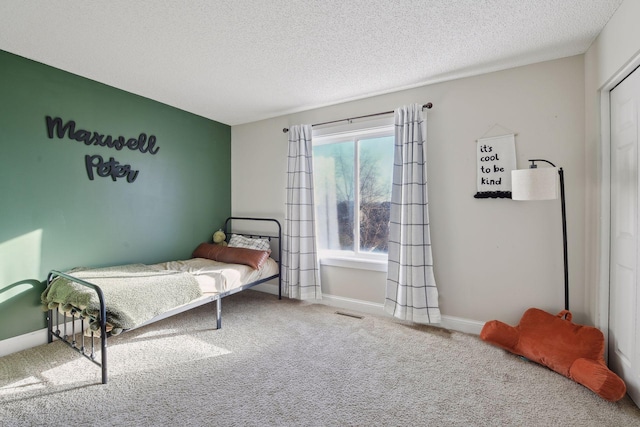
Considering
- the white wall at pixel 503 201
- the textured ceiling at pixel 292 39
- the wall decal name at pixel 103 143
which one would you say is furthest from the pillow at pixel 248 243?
the textured ceiling at pixel 292 39

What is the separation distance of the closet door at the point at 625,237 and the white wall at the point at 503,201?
0.35 metres

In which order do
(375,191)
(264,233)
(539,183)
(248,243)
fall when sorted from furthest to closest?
(264,233)
(248,243)
(375,191)
(539,183)

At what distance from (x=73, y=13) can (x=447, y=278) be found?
3.56 m

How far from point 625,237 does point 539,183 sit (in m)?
0.60

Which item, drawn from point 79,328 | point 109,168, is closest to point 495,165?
point 109,168

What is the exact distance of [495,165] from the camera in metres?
2.74

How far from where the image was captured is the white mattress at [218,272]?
115 inches

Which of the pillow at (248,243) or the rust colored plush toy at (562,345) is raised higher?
the pillow at (248,243)

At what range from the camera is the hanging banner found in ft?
8.79

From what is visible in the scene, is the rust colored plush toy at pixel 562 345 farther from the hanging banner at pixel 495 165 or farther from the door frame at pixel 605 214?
the hanging banner at pixel 495 165

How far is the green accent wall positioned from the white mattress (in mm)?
429

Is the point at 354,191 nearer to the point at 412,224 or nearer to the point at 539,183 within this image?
the point at 412,224

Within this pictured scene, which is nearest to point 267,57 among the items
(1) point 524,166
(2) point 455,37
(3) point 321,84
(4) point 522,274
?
(3) point 321,84

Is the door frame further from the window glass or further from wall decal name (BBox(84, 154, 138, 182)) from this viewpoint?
wall decal name (BBox(84, 154, 138, 182))
